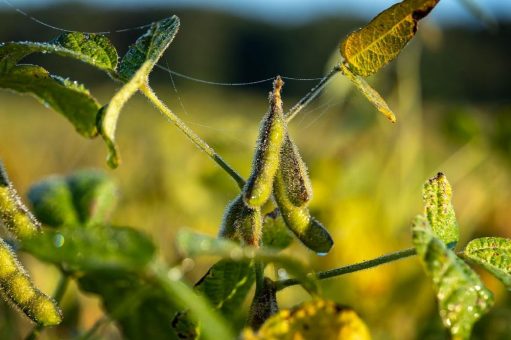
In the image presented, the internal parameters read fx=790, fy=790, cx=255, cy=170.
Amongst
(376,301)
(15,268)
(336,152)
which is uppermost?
(15,268)

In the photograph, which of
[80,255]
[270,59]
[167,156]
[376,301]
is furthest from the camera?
[270,59]

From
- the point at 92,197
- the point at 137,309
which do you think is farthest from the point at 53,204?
the point at 137,309

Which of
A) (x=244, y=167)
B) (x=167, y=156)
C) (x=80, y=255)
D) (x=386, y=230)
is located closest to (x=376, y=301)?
(x=386, y=230)

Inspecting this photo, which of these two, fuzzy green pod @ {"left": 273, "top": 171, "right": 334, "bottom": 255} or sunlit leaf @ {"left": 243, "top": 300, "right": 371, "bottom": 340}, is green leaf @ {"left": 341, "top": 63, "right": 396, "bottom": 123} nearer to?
fuzzy green pod @ {"left": 273, "top": 171, "right": 334, "bottom": 255}

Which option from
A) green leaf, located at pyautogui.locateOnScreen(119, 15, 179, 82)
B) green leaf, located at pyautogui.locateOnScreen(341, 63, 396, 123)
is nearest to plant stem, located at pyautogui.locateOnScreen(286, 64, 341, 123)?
green leaf, located at pyautogui.locateOnScreen(341, 63, 396, 123)

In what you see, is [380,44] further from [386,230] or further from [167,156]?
[167,156]

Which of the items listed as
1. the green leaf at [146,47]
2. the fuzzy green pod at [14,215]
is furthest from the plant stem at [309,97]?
the fuzzy green pod at [14,215]
